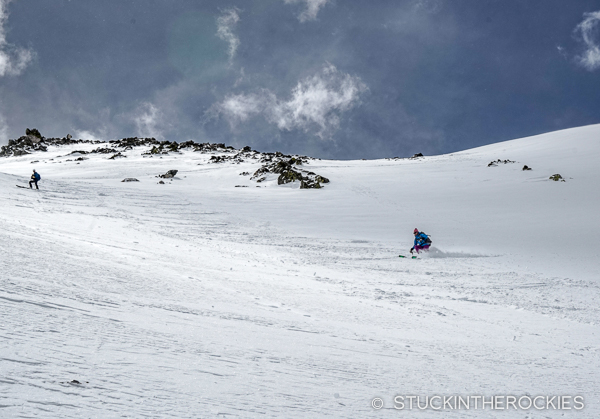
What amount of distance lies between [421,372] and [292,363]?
1543 millimetres

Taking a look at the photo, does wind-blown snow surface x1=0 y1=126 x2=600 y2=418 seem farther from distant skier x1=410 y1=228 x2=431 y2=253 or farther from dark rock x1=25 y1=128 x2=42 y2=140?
dark rock x1=25 y1=128 x2=42 y2=140

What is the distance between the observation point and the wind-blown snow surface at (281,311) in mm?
2699

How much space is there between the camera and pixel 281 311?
18.5 feet

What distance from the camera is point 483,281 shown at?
31.2ft

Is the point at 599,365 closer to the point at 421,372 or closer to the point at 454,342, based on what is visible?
the point at 454,342

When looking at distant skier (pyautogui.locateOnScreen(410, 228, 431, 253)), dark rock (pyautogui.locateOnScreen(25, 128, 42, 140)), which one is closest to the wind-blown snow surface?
distant skier (pyautogui.locateOnScreen(410, 228, 431, 253))
